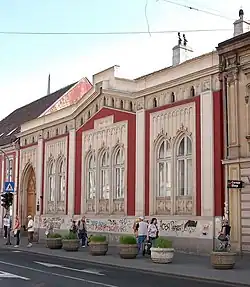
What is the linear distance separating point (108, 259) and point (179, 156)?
21.0 feet

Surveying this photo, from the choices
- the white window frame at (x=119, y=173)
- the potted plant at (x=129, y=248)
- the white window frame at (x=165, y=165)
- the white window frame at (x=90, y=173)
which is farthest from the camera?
the white window frame at (x=90, y=173)

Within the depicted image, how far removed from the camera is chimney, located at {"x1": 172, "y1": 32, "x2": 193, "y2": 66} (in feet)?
95.1

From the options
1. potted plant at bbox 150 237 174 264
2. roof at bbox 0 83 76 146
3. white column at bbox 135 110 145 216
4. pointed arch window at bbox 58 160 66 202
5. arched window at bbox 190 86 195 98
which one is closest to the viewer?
potted plant at bbox 150 237 174 264

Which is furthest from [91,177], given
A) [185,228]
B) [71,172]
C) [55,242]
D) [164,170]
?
[185,228]

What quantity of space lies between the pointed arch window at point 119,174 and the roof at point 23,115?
1278cm

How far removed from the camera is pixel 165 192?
2573cm

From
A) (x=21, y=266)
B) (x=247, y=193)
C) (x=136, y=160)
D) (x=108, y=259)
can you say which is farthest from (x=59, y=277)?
(x=136, y=160)

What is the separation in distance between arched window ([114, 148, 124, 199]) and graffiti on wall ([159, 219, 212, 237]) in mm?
4167

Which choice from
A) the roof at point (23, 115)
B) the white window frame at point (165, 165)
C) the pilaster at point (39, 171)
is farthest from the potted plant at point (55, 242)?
the roof at point (23, 115)

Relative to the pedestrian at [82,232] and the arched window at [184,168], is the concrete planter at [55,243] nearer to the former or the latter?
the pedestrian at [82,232]

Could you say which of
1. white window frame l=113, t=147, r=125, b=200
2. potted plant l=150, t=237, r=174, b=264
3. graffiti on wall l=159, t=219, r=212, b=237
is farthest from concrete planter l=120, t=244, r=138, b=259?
white window frame l=113, t=147, r=125, b=200

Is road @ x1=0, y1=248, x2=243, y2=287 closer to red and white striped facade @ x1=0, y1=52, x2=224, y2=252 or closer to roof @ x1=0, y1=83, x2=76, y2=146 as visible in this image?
red and white striped facade @ x1=0, y1=52, x2=224, y2=252

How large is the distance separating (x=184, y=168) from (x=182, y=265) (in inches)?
270

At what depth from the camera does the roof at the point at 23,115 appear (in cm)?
4128
